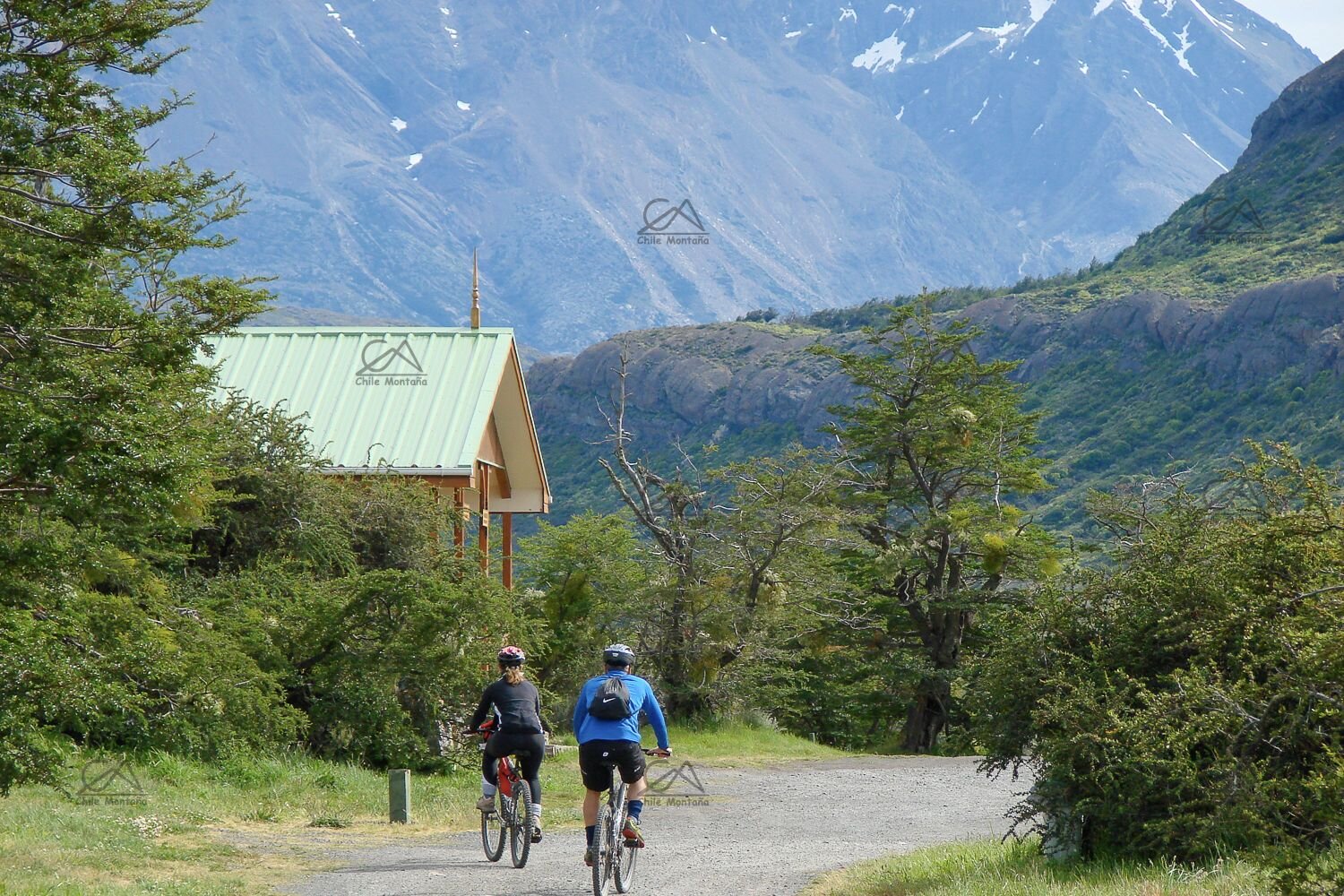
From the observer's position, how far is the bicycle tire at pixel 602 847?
10.5m

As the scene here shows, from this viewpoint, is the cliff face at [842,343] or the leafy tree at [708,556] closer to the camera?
the leafy tree at [708,556]

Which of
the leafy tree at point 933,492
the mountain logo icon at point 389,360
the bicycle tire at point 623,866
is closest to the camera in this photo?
the bicycle tire at point 623,866

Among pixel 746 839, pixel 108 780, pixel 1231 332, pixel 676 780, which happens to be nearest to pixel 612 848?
pixel 746 839

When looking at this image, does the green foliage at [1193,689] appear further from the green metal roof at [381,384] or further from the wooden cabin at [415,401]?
the green metal roof at [381,384]

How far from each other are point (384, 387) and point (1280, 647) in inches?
788

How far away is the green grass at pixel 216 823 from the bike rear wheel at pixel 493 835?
4.28 feet

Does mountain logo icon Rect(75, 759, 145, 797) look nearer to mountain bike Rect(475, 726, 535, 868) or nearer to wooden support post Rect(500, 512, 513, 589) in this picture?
mountain bike Rect(475, 726, 535, 868)

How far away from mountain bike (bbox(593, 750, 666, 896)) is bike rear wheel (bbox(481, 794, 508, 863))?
192 cm

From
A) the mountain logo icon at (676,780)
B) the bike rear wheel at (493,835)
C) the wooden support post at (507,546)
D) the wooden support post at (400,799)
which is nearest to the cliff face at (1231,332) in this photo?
the wooden support post at (507,546)

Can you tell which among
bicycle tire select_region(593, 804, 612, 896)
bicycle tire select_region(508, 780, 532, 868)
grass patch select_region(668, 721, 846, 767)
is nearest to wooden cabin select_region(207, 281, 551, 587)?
grass patch select_region(668, 721, 846, 767)

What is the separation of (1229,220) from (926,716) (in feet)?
214

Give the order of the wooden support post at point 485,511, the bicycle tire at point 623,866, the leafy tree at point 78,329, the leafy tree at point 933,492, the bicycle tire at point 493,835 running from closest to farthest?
the bicycle tire at point 623,866
the leafy tree at point 78,329
the bicycle tire at point 493,835
the wooden support post at point 485,511
the leafy tree at point 933,492

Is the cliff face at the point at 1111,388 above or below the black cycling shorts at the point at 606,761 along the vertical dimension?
above

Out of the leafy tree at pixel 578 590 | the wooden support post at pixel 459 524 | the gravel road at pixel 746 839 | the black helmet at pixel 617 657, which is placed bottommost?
the gravel road at pixel 746 839
